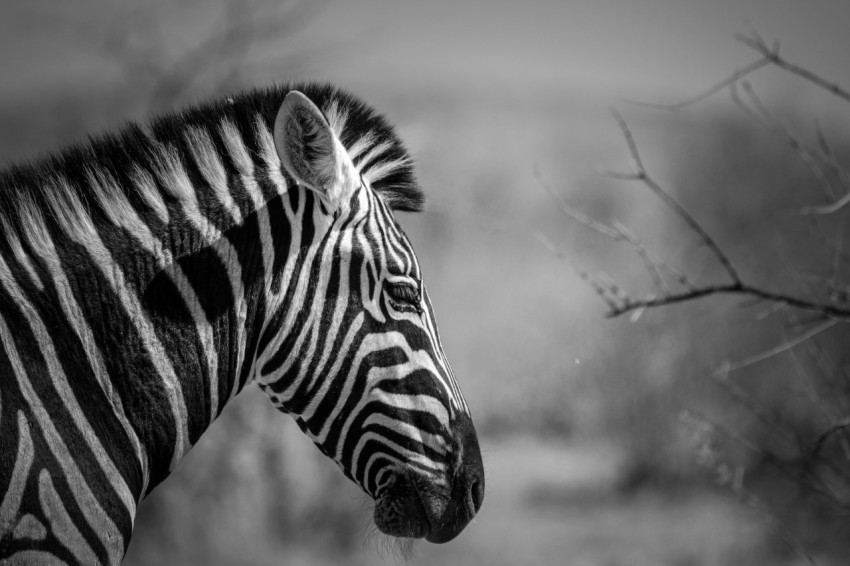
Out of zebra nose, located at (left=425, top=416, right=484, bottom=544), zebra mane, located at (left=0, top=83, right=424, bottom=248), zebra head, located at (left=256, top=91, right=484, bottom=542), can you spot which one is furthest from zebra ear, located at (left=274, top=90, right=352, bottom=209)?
zebra nose, located at (left=425, top=416, right=484, bottom=544)

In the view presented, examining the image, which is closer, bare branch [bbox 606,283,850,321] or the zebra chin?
bare branch [bbox 606,283,850,321]

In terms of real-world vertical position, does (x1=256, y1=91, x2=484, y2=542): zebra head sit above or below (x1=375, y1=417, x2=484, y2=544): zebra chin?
above

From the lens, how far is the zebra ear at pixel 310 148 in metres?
2.92

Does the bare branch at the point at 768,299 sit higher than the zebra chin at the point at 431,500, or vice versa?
the bare branch at the point at 768,299

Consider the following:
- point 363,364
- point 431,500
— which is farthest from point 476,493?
point 363,364

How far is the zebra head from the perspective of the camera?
3.02 m

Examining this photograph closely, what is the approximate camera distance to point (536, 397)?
695 inches

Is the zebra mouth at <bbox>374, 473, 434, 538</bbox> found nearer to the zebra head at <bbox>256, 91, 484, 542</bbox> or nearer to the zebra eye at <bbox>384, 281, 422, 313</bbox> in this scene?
the zebra head at <bbox>256, 91, 484, 542</bbox>

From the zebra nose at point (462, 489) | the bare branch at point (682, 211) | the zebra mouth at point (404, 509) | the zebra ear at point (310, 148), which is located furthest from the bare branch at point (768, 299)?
the zebra ear at point (310, 148)

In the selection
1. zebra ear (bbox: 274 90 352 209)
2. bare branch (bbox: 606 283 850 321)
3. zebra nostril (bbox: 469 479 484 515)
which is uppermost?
zebra ear (bbox: 274 90 352 209)

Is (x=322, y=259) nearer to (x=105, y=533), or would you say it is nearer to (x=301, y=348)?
(x=301, y=348)

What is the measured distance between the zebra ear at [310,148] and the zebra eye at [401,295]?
357mm

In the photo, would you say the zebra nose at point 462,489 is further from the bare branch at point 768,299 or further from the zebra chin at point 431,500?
the bare branch at point 768,299

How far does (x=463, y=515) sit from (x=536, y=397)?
1480 cm
